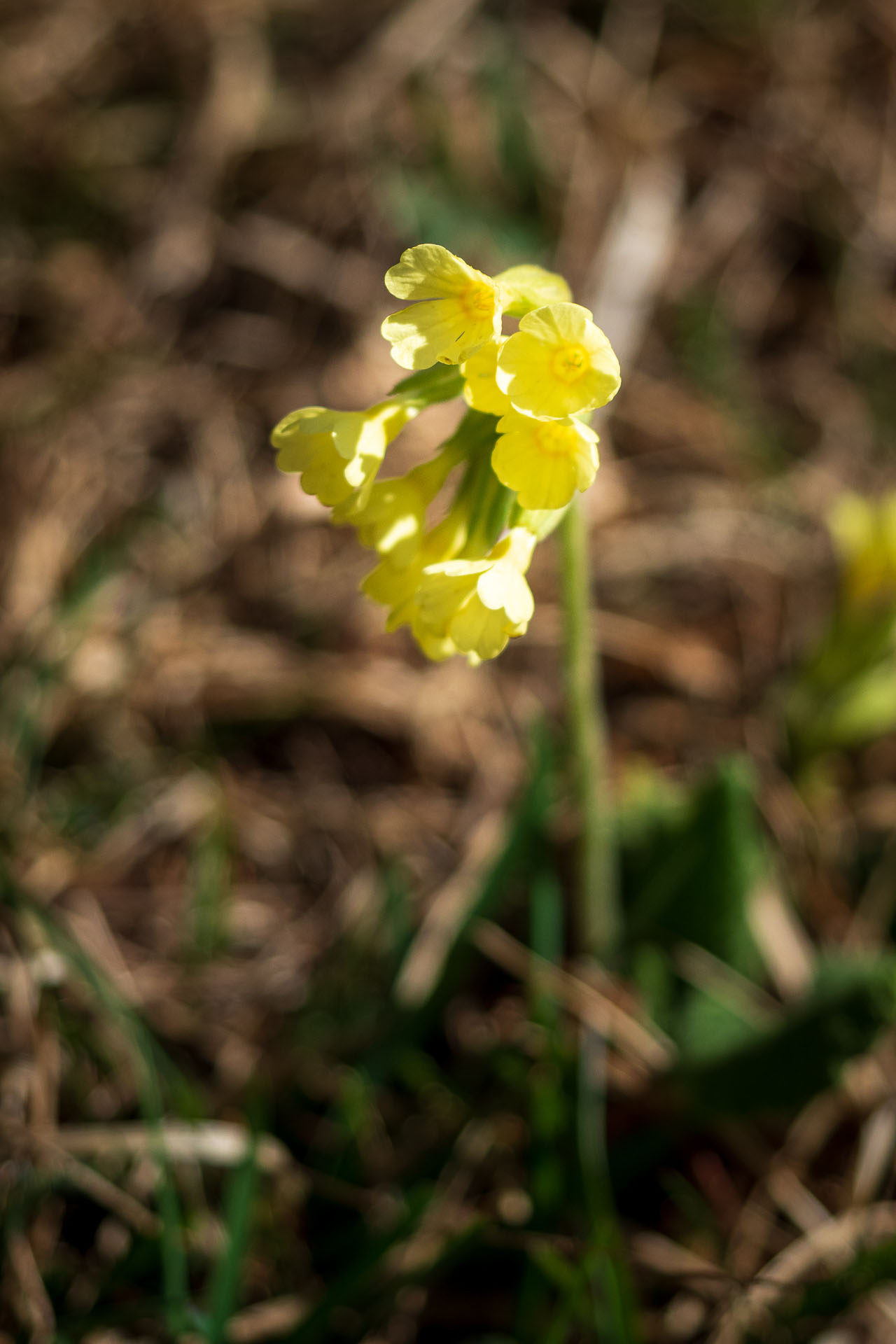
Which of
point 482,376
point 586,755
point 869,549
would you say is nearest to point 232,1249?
point 586,755

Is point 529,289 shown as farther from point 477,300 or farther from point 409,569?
point 409,569

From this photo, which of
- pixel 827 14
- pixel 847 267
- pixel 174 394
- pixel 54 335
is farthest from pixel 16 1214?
pixel 827 14

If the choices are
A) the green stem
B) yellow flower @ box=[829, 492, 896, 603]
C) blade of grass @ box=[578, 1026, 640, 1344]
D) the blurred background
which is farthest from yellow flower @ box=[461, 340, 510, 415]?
yellow flower @ box=[829, 492, 896, 603]

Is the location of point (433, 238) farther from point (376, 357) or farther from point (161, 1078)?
point (161, 1078)

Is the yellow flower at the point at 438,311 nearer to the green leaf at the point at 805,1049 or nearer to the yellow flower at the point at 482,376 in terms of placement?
the yellow flower at the point at 482,376

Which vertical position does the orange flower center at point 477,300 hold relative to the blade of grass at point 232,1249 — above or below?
above

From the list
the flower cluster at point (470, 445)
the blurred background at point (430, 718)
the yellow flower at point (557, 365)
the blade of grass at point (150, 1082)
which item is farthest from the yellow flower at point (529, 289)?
the blade of grass at point (150, 1082)

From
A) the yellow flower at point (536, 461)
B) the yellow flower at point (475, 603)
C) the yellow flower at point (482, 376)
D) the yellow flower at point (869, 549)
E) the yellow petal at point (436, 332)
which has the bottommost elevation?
the yellow flower at point (869, 549)
